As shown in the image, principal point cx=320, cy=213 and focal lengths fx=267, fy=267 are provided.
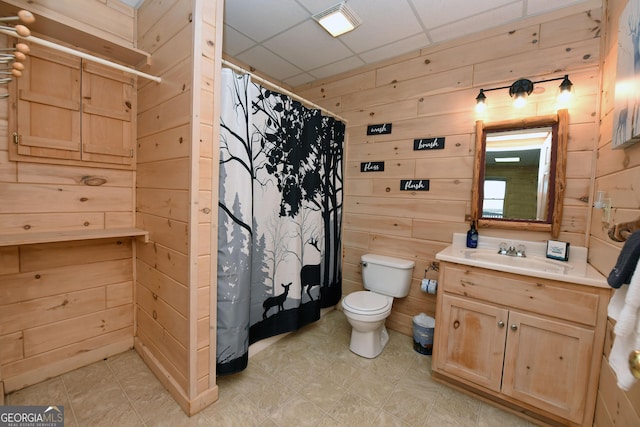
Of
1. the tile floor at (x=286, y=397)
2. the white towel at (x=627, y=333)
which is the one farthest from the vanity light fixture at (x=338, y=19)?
the tile floor at (x=286, y=397)

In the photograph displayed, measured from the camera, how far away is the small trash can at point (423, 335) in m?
2.05

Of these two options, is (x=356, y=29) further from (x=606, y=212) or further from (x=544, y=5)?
(x=606, y=212)

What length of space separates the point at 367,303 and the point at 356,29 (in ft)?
6.79

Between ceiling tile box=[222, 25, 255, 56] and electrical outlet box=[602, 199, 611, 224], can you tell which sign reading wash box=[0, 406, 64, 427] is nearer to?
ceiling tile box=[222, 25, 255, 56]

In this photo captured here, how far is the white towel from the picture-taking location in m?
0.67

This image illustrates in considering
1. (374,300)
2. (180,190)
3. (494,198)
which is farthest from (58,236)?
(494,198)

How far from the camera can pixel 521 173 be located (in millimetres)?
1886

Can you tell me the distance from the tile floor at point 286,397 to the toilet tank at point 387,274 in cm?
52

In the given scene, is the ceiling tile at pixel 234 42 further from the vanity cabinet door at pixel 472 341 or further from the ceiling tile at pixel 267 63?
the vanity cabinet door at pixel 472 341

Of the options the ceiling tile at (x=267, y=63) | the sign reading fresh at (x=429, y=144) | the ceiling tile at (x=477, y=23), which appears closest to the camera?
the ceiling tile at (x=477, y=23)

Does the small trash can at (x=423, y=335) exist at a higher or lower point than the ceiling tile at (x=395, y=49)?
lower

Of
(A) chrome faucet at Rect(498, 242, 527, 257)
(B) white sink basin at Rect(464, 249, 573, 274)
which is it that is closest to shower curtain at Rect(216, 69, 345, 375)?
(B) white sink basin at Rect(464, 249, 573, 274)

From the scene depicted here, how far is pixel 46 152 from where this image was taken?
5.08 ft

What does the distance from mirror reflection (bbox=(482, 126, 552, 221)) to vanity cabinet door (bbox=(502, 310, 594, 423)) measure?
2.49ft
